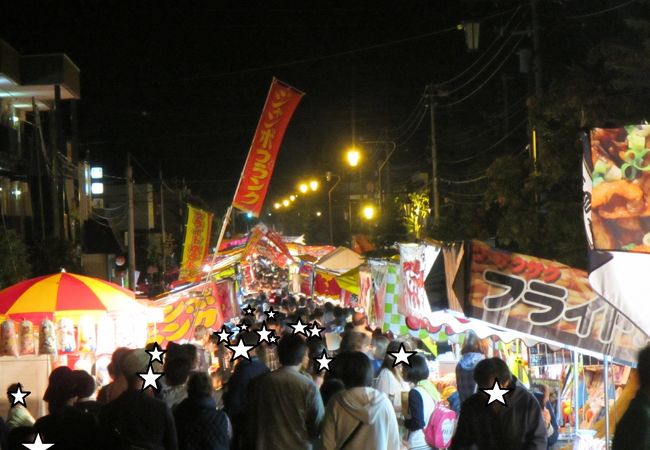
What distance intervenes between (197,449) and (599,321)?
343cm

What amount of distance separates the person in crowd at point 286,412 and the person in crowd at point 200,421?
28 centimetres

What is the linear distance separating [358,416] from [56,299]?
228 inches

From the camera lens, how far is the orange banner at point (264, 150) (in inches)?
682

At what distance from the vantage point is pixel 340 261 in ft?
86.6

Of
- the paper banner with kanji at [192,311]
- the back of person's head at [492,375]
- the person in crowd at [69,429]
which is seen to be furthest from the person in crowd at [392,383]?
the paper banner with kanji at [192,311]

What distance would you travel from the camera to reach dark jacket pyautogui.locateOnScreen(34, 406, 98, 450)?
16.0 ft

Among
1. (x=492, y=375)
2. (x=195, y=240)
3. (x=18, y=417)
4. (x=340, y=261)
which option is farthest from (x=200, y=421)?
(x=340, y=261)

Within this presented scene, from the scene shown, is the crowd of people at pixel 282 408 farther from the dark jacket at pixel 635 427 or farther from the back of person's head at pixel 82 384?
the dark jacket at pixel 635 427

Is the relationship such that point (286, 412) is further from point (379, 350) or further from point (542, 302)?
point (379, 350)

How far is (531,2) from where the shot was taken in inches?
735

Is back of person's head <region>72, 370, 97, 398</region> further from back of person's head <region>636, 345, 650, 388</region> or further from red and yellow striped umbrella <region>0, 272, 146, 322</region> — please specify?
red and yellow striped umbrella <region>0, 272, 146, 322</region>

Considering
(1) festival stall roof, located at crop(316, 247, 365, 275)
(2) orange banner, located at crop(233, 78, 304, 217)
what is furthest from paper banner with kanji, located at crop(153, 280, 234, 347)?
(1) festival stall roof, located at crop(316, 247, 365, 275)

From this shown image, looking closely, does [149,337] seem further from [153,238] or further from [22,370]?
[153,238]

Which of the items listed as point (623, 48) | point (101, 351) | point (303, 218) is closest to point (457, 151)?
point (623, 48)
